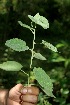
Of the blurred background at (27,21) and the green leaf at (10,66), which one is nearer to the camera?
the green leaf at (10,66)

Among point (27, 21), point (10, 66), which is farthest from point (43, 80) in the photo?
point (27, 21)

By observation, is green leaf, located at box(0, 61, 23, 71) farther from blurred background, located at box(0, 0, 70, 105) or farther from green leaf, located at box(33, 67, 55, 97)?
blurred background, located at box(0, 0, 70, 105)

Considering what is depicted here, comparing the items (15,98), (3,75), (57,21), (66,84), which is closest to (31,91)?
(15,98)

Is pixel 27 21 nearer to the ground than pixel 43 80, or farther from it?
farther from it

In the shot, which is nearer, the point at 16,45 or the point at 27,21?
the point at 16,45

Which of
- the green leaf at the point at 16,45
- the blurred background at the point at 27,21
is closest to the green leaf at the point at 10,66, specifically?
the green leaf at the point at 16,45

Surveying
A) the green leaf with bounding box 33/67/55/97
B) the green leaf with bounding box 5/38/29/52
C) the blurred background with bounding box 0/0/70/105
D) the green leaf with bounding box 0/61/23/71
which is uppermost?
the blurred background with bounding box 0/0/70/105

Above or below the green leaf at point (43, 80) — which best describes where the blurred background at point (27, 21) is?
above

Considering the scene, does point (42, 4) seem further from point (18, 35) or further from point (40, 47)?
point (40, 47)

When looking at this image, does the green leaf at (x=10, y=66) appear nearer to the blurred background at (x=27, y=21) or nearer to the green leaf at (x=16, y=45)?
the green leaf at (x=16, y=45)

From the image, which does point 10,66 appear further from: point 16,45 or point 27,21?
point 27,21

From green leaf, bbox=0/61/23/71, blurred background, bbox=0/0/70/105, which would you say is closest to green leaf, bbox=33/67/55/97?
green leaf, bbox=0/61/23/71
